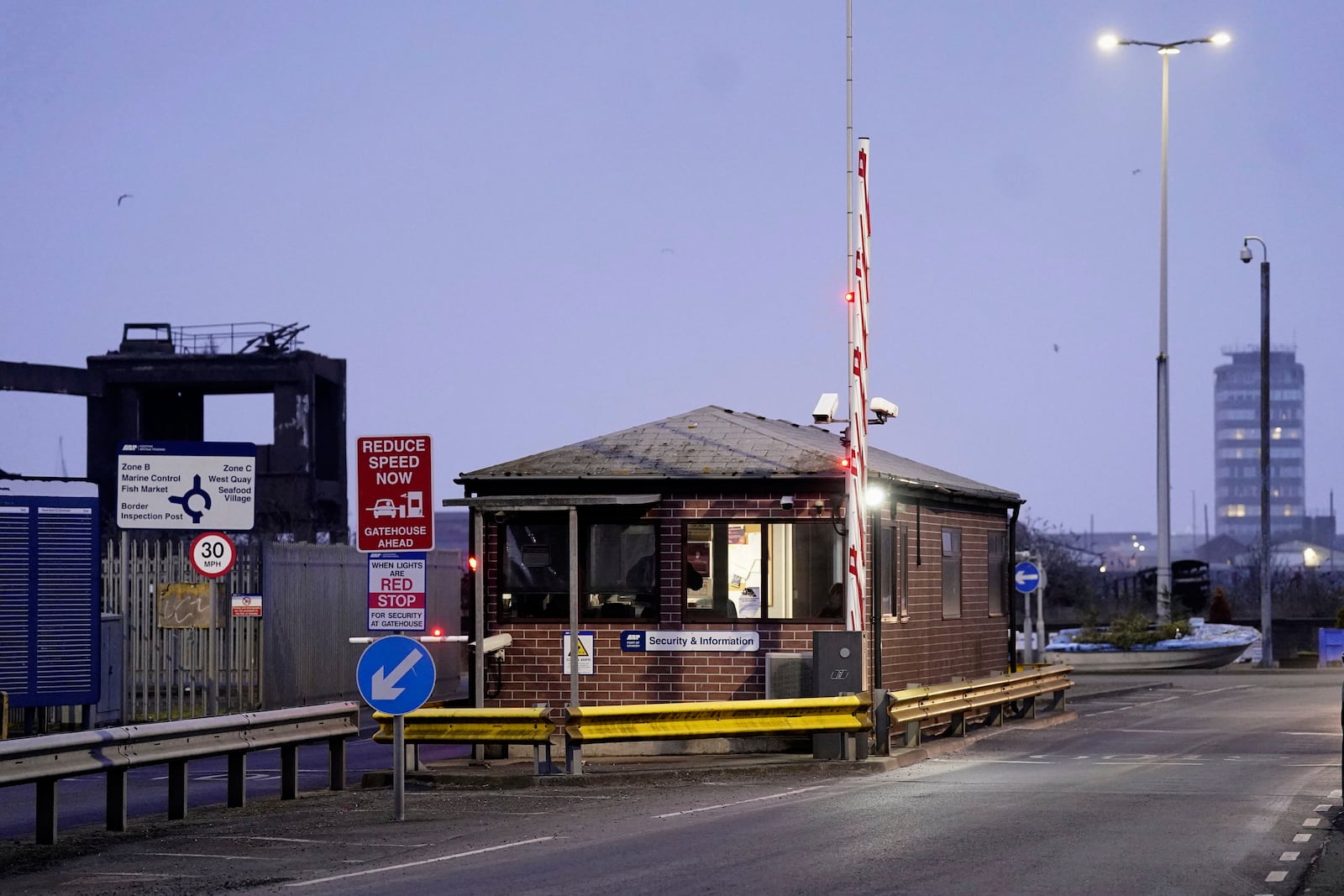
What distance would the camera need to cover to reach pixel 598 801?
16.1 meters

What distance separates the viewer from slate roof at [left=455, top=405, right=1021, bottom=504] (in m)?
21.2

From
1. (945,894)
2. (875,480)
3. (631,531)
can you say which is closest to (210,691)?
(631,531)

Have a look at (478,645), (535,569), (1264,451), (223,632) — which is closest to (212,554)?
(223,632)

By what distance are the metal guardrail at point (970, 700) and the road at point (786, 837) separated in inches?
29.8

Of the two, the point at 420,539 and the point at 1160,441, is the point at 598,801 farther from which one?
the point at 1160,441

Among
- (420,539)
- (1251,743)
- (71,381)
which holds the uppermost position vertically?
(71,381)

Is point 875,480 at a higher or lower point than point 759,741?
higher

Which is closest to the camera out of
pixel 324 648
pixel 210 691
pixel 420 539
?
pixel 420 539

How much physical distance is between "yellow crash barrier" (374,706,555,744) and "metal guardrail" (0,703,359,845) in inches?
38.2

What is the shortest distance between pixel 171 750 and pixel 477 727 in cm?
414

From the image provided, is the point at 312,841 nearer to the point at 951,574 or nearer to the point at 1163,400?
the point at 951,574

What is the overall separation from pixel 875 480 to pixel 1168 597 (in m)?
25.8

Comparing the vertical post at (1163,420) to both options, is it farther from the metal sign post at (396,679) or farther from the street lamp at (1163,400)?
the metal sign post at (396,679)

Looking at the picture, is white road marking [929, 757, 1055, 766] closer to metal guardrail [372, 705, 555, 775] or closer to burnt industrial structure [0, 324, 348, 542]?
metal guardrail [372, 705, 555, 775]
